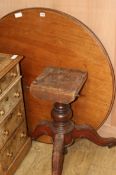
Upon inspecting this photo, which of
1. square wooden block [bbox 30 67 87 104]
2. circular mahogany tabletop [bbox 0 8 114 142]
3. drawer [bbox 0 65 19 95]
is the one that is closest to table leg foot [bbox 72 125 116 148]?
circular mahogany tabletop [bbox 0 8 114 142]

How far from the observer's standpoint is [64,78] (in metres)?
1.88

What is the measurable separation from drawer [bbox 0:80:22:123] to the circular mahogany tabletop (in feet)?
0.57

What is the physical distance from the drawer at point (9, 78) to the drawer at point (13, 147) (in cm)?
38

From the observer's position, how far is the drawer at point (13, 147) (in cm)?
195

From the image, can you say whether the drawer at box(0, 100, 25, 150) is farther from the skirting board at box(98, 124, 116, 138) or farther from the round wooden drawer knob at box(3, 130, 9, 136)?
the skirting board at box(98, 124, 116, 138)

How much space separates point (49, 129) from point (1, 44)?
0.68 m

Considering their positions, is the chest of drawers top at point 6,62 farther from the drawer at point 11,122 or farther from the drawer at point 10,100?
the drawer at point 11,122

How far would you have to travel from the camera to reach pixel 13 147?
206 cm

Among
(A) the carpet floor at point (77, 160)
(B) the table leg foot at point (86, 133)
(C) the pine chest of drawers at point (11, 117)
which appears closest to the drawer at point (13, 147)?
(C) the pine chest of drawers at point (11, 117)

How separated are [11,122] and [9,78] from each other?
304 mm

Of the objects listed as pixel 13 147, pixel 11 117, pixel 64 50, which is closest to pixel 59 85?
pixel 64 50

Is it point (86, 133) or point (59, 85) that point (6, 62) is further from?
point (86, 133)

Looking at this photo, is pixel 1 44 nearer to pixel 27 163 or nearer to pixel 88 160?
pixel 27 163

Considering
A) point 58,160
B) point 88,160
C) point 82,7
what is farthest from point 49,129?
point 82,7
